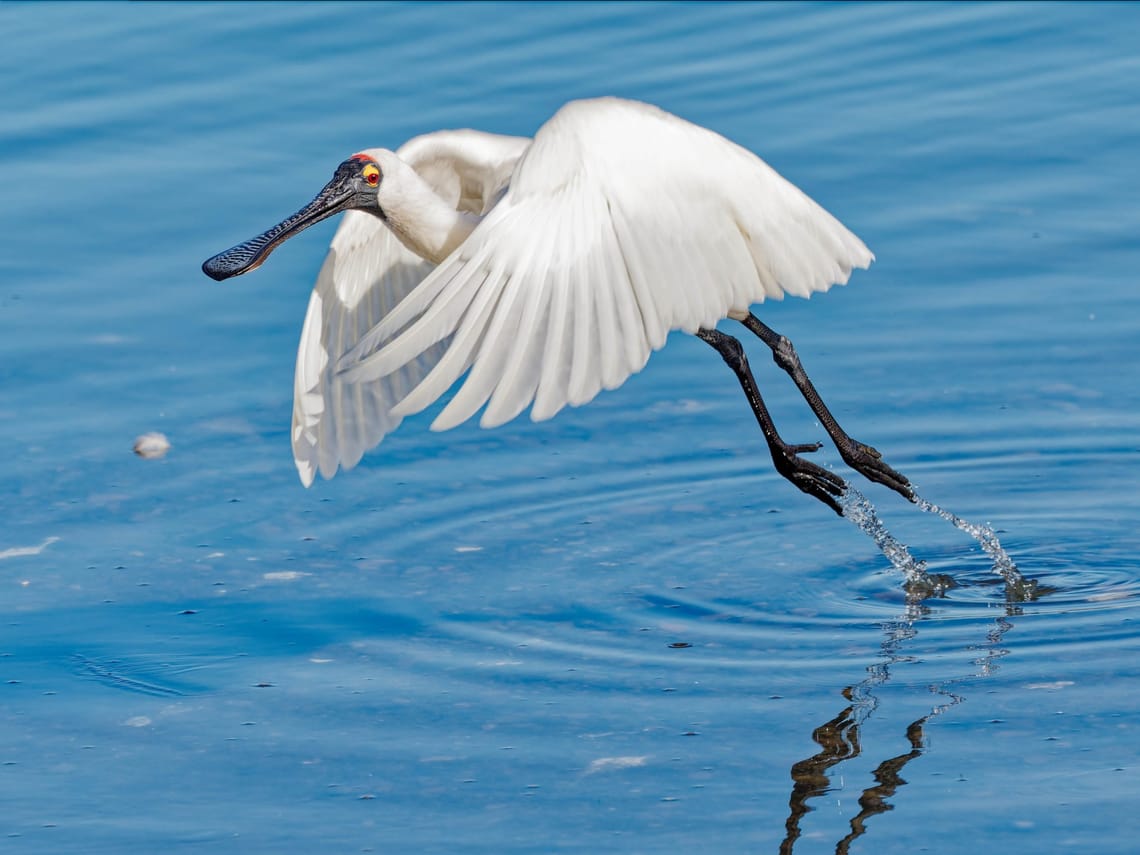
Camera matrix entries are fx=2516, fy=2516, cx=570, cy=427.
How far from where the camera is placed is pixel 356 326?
9.48 meters

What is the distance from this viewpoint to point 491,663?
8266 mm

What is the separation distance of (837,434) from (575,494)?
1.11 m

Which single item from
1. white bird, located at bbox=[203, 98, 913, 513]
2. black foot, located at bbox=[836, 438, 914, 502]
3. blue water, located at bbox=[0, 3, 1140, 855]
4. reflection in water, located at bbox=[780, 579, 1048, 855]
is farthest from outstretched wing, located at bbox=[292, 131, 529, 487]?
reflection in water, located at bbox=[780, 579, 1048, 855]

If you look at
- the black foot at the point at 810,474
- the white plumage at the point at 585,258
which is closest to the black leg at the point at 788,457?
the black foot at the point at 810,474

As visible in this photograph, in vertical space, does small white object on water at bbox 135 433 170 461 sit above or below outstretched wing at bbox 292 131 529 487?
below

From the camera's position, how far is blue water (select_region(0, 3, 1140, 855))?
7320mm

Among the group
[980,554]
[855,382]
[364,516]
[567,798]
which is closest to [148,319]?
[364,516]

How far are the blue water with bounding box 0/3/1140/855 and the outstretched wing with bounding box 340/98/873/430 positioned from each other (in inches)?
44.1

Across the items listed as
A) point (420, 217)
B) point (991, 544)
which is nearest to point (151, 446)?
point (420, 217)

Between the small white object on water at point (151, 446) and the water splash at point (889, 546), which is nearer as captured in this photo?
the water splash at point (889, 546)

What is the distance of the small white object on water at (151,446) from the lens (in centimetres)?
1027

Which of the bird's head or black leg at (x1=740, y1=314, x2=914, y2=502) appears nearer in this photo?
the bird's head

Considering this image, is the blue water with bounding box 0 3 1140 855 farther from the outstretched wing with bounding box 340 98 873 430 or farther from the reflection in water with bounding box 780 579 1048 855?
the outstretched wing with bounding box 340 98 873 430

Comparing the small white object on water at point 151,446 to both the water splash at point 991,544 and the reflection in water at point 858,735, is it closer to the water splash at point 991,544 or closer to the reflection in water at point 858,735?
the water splash at point 991,544
